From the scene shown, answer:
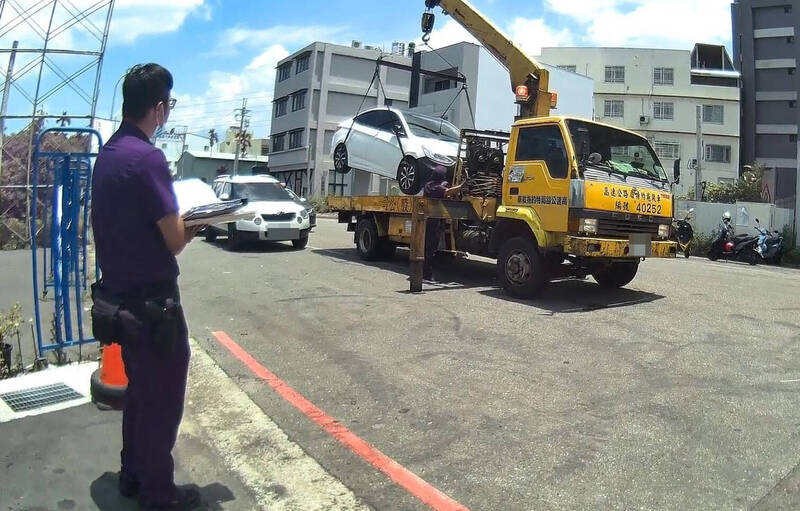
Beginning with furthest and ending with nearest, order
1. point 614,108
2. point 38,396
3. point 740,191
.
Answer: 1. point 614,108
2. point 740,191
3. point 38,396

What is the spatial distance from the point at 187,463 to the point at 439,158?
7938mm

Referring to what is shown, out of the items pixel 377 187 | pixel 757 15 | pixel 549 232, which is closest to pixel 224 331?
pixel 549 232

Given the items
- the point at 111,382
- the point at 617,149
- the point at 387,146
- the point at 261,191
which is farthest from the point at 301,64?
the point at 111,382

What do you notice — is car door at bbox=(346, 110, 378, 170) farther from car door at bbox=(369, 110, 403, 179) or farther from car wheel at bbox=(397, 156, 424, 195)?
car wheel at bbox=(397, 156, 424, 195)

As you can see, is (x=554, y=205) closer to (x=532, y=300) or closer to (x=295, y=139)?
(x=532, y=300)

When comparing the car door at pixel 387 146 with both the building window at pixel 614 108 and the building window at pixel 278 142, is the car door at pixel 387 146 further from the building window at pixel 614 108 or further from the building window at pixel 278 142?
the building window at pixel 278 142

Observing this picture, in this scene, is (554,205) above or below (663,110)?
below

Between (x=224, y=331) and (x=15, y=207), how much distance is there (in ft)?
27.4

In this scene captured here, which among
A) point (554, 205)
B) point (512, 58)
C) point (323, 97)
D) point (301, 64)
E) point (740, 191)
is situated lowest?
point (554, 205)

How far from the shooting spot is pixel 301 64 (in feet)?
192

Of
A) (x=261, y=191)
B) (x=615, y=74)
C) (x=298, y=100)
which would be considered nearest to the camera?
(x=261, y=191)

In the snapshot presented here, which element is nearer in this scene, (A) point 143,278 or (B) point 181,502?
(A) point 143,278

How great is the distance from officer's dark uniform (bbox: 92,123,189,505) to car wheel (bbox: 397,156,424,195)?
26.6ft

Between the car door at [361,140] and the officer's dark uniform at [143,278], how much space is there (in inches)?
371
